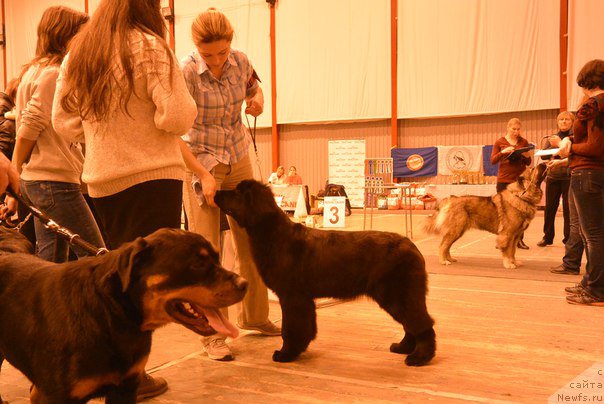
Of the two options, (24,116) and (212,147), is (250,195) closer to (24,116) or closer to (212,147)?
(212,147)

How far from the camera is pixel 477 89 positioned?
16.3 m

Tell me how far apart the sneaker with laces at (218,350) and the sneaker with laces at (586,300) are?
3134 millimetres

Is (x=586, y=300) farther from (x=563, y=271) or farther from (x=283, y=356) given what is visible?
(x=283, y=356)

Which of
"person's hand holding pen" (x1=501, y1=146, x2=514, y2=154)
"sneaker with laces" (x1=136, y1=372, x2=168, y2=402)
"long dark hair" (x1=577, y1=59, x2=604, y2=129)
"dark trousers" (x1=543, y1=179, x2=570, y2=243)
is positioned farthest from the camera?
"person's hand holding pen" (x1=501, y1=146, x2=514, y2=154)

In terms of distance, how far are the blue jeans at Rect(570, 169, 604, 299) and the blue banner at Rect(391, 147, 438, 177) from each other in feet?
41.7

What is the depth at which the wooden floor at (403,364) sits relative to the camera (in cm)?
276

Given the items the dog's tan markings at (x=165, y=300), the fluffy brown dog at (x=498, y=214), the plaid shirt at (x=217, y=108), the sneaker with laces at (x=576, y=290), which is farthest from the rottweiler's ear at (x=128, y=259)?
the fluffy brown dog at (x=498, y=214)

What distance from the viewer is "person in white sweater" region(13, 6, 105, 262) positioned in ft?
9.71

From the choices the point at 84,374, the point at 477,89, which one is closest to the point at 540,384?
the point at 84,374

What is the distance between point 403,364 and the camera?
10.5 ft

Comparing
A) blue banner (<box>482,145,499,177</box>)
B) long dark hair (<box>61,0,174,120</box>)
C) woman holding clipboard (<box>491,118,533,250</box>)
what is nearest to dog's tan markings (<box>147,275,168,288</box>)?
long dark hair (<box>61,0,174,120</box>)

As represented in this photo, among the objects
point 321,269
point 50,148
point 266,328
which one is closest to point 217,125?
point 50,148

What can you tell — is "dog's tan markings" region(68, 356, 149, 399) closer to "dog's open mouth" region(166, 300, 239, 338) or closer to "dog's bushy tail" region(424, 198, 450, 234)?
"dog's open mouth" region(166, 300, 239, 338)

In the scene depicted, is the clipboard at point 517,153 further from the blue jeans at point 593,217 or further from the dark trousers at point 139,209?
the dark trousers at point 139,209
